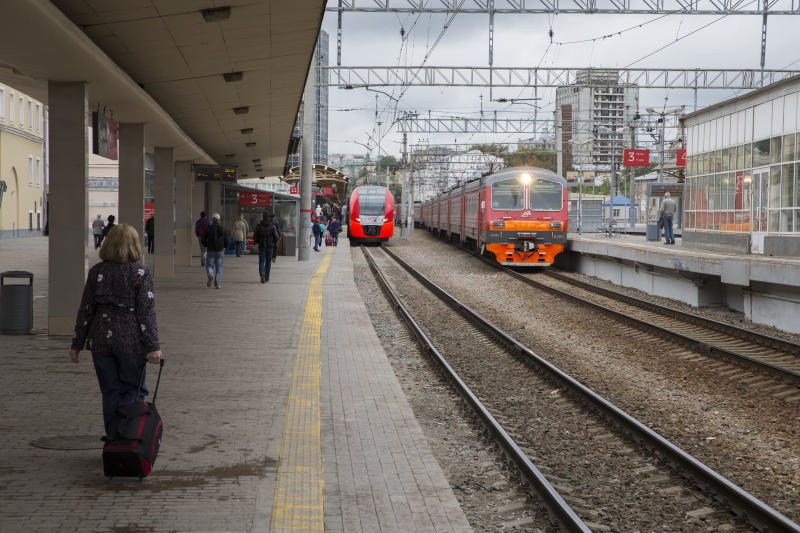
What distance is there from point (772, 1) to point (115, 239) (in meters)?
22.3

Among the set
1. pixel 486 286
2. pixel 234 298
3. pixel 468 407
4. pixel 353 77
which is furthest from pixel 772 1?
pixel 468 407

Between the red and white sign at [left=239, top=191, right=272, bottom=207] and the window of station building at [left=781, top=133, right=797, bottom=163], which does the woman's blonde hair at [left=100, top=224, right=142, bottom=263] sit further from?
the red and white sign at [left=239, top=191, right=272, bottom=207]

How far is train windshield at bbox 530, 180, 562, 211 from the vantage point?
2823 cm

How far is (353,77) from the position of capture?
101 feet

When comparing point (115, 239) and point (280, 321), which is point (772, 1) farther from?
point (115, 239)

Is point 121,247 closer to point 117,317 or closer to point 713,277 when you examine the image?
point 117,317

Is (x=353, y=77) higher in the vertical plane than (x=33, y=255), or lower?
higher

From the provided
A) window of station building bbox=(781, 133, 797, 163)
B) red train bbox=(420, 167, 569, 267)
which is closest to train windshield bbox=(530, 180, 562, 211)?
red train bbox=(420, 167, 569, 267)

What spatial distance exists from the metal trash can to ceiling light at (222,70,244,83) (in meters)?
4.39

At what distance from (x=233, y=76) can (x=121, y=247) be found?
9292 millimetres

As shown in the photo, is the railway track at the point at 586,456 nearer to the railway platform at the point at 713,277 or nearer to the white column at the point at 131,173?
the railway platform at the point at 713,277

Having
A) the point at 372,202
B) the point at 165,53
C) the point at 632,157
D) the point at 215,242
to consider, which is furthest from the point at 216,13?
the point at 372,202

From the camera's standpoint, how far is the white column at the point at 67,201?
12383mm

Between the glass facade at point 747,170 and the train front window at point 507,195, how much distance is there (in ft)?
17.3
